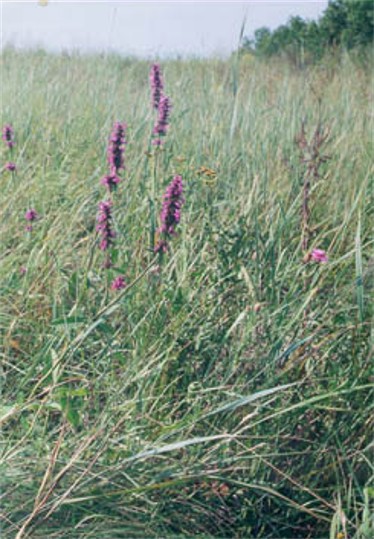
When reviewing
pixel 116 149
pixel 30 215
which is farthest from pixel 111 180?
pixel 30 215

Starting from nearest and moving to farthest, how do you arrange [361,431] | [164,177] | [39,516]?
[39,516], [361,431], [164,177]

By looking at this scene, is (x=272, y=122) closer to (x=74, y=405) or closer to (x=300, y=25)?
(x=300, y=25)

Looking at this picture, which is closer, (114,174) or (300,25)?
(114,174)

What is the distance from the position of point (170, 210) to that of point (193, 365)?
339 mm

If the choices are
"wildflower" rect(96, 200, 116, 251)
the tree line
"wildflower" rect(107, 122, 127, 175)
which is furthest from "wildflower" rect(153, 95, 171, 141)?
the tree line

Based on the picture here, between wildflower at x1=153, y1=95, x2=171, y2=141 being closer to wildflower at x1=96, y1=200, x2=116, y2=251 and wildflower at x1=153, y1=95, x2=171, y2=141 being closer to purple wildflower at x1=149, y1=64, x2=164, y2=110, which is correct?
purple wildflower at x1=149, y1=64, x2=164, y2=110

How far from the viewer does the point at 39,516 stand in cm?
134

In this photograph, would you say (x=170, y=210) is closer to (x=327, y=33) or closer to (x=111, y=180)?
(x=111, y=180)

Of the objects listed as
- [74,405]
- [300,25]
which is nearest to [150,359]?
[74,405]

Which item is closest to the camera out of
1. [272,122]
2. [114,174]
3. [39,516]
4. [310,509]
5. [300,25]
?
[39,516]

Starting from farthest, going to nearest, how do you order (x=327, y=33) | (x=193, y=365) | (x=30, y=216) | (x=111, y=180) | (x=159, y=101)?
(x=327, y=33) < (x=159, y=101) < (x=30, y=216) < (x=111, y=180) < (x=193, y=365)

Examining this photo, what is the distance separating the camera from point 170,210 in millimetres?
1723

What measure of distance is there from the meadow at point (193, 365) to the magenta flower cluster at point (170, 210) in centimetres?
6

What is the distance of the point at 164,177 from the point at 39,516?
3.94ft
